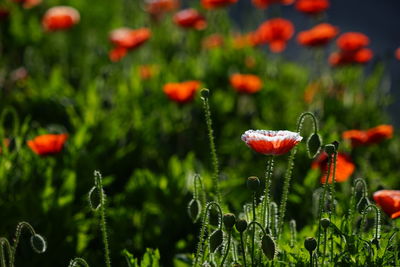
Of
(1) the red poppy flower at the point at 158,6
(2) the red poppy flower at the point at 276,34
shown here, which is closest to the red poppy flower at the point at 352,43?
(2) the red poppy flower at the point at 276,34

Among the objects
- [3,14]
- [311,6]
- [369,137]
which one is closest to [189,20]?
[311,6]

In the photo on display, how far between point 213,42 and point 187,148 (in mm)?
986

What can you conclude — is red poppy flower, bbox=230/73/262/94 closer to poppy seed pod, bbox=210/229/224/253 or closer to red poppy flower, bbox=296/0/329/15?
red poppy flower, bbox=296/0/329/15

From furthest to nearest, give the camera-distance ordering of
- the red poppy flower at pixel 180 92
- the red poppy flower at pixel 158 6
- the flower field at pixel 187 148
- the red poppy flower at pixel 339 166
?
1. the red poppy flower at pixel 158 6
2. the red poppy flower at pixel 180 92
3. the red poppy flower at pixel 339 166
4. the flower field at pixel 187 148

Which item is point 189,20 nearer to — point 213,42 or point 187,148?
point 213,42

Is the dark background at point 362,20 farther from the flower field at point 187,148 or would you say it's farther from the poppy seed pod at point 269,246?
the poppy seed pod at point 269,246

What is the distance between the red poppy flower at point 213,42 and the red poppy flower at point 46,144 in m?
1.56

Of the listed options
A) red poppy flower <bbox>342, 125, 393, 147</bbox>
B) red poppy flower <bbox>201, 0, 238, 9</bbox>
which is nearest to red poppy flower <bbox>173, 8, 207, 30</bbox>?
red poppy flower <bbox>201, 0, 238, 9</bbox>

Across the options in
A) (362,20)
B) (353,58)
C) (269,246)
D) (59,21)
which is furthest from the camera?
(362,20)

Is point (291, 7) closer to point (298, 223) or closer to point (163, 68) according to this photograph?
point (163, 68)

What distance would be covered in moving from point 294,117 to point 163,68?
71cm

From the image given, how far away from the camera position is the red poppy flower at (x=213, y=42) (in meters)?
3.86

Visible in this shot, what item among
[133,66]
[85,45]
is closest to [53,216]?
[133,66]

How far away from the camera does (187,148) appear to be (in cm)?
313
